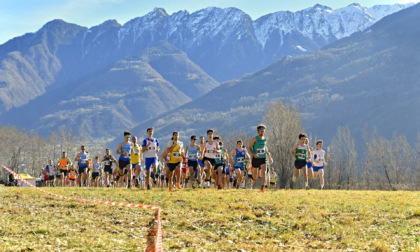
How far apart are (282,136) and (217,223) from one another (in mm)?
63534

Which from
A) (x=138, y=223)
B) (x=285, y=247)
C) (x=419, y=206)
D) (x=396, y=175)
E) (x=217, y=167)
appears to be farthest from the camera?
(x=396, y=175)

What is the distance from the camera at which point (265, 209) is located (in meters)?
14.6

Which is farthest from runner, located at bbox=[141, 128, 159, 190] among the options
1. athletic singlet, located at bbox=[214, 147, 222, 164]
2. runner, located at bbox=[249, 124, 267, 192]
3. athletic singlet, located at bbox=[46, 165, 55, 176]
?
athletic singlet, located at bbox=[46, 165, 55, 176]

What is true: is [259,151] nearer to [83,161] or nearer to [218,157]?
[218,157]

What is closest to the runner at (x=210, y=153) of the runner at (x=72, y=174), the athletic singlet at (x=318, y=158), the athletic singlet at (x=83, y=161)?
the athletic singlet at (x=318, y=158)

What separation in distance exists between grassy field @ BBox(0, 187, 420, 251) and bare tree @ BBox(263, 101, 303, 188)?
5087 centimetres

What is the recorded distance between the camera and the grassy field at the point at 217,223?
9977 millimetres

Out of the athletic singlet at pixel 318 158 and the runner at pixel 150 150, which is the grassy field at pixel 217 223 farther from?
the athletic singlet at pixel 318 158

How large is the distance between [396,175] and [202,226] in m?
84.0

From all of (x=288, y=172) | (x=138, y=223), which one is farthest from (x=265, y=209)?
(x=288, y=172)

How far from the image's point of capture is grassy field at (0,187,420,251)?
9977 millimetres

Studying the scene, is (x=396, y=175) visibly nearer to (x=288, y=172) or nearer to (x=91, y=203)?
(x=288, y=172)

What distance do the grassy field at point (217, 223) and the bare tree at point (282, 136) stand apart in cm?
5087

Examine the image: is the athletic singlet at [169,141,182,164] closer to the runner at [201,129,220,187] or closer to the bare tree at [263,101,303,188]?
the runner at [201,129,220,187]
